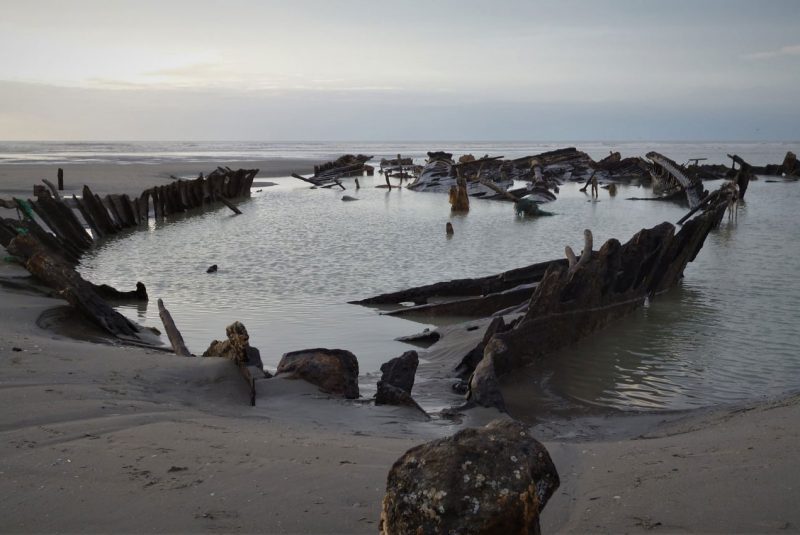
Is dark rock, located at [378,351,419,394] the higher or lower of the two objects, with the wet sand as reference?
lower

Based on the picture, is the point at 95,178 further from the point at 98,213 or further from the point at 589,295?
the point at 589,295

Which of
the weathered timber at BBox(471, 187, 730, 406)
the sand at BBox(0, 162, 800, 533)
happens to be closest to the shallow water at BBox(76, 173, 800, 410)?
the weathered timber at BBox(471, 187, 730, 406)

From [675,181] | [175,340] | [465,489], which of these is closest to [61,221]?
[175,340]

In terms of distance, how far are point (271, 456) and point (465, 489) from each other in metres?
1.79

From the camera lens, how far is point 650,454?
408 centimetres

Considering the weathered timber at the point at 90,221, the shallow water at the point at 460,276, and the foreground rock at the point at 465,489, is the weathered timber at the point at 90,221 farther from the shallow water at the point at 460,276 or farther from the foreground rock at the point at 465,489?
the foreground rock at the point at 465,489

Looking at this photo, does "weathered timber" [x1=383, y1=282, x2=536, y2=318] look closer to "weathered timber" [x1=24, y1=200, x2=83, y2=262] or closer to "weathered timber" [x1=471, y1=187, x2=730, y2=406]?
"weathered timber" [x1=471, y1=187, x2=730, y2=406]

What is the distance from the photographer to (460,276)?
42.3 ft

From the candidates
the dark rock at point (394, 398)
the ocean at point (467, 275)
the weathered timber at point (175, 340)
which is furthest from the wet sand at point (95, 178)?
the dark rock at point (394, 398)

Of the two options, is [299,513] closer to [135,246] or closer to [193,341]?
[193,341]

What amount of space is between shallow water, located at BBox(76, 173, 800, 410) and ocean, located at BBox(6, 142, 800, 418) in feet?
0.09

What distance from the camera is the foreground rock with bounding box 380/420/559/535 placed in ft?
6.82

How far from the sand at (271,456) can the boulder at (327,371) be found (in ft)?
0.44

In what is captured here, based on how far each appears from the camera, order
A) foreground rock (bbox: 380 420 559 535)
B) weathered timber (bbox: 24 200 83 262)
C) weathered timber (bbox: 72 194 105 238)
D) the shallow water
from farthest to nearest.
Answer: weathered timber (bbox: 72 194 105 238), weathered timber (bbox: 24 200 83 262), the shallow water, foreground rock (bbox: 380 420 559 535)
